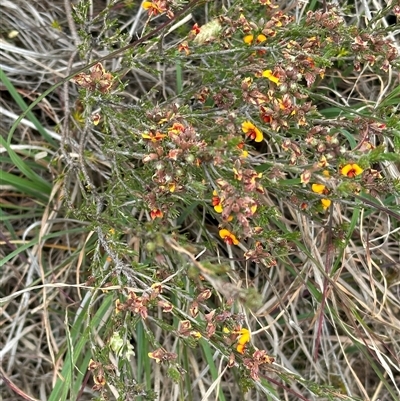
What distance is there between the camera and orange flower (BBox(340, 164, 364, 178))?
1016 mm

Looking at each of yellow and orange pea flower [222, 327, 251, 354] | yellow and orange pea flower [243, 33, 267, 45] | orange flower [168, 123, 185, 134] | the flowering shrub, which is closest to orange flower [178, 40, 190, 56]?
the flowering shrub

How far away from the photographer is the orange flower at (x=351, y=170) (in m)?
1.02

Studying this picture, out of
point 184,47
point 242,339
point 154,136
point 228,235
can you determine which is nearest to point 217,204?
point 228,235

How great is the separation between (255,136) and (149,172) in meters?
0.28

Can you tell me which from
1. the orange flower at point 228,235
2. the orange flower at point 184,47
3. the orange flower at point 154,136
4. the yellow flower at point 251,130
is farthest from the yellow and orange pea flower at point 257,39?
the orange flower at point 228,235

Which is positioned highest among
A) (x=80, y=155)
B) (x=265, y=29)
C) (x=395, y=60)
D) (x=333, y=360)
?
(x=265, y=29)

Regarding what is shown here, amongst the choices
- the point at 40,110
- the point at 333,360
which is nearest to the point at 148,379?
the point at 333,360

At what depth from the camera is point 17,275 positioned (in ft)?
5.96

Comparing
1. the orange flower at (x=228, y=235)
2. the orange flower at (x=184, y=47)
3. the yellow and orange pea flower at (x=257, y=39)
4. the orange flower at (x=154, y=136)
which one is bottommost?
the orange flower at (x=228, y=235)

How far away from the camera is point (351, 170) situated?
1.02 meters

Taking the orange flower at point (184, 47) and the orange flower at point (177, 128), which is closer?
the orange flower at point (177, 128)

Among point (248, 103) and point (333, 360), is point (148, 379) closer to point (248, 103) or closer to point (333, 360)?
point (333, 360)

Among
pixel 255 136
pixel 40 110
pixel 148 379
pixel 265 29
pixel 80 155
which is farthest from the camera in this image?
pixel 40 110

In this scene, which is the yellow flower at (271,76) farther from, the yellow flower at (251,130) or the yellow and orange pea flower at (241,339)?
the yellow and orange pea flower at (241,339)
